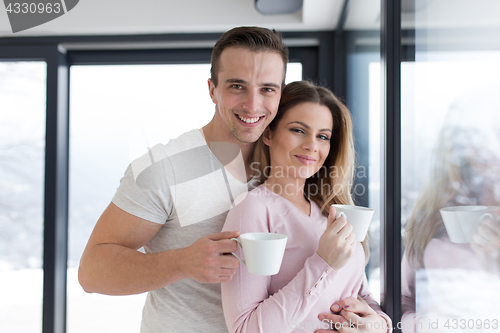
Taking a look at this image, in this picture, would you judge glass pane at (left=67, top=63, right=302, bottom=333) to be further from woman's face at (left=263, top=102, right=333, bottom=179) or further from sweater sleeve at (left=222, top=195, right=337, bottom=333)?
sweater sleeve at (left=222, top=195, right=337, bottom=333)

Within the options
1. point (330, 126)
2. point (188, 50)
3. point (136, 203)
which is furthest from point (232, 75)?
point (188, 50)

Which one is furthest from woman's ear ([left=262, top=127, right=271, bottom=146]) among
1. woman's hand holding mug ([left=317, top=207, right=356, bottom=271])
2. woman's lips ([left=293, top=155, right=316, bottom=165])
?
woman's hand holding mug ([left=317, top=207, right=356, bottom=271])

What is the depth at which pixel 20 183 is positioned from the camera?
185cm

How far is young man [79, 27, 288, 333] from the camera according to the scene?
88cm

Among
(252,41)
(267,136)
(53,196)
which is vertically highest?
(252,41)

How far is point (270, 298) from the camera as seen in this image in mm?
731

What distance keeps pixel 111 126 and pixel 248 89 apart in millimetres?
1236

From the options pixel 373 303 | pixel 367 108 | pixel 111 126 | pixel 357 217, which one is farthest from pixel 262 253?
pixel 111 126

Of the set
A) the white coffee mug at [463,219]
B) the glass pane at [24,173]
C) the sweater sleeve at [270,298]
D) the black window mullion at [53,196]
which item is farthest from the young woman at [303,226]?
the glass pane at [24,173]

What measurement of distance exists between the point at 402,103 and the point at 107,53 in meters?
1.70

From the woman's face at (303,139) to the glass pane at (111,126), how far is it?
100cm

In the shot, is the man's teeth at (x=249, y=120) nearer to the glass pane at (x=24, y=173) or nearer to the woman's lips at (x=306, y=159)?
the woman's lips at (x=306, y=159)

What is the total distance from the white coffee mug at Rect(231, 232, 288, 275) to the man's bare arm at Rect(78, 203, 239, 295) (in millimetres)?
42

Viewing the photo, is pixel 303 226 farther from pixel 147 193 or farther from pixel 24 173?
pixel 24 173
